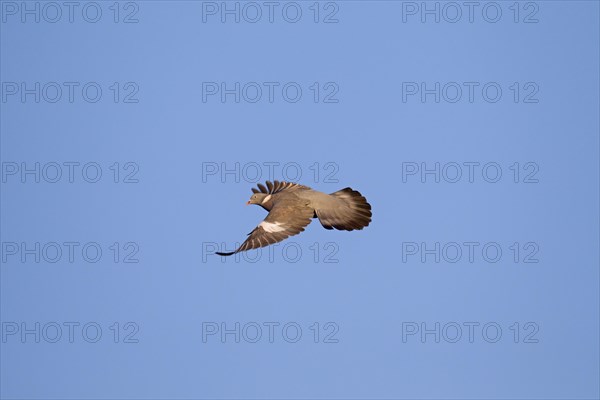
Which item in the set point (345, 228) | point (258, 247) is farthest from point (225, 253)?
point (345, 228)

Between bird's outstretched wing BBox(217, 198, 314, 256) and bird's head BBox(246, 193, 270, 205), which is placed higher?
bird's head BBox(246, 193, 270, 205)

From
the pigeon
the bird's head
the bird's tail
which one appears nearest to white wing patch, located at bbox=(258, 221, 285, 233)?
the pigeon

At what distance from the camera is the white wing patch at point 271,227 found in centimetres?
3018

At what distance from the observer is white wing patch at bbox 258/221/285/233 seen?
3018cm

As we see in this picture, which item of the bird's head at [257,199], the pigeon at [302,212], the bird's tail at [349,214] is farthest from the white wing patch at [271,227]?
the bird's head at [257,199]

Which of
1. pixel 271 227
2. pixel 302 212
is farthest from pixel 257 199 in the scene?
pixel 271 227

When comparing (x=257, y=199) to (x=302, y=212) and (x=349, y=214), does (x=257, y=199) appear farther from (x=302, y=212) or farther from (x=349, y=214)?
(x=349, y=214)

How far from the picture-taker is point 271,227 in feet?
99.3

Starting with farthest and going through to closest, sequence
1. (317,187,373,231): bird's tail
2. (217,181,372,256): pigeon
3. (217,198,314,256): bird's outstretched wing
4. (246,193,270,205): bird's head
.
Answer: (246,193,270,205): bird's head → (317,187,373,231): bird's tail → (217,181,372,256): pigeon → (217,198,314,256): bird's outstretched wing

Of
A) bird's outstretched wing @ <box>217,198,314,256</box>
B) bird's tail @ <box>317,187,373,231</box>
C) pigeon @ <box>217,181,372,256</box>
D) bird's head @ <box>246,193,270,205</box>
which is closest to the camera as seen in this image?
bird's outstretched wing @ <box>217,198,314,256</box>

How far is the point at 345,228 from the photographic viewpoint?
31.4 m

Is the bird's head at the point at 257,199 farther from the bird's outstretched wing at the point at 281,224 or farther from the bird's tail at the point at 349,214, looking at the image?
the bird's tail at the point at 349,214

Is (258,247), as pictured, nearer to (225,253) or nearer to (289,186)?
(225,253)

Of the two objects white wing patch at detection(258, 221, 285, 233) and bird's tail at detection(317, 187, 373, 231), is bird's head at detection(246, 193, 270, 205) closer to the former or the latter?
bird's tail at detection(317, 187, 373, 231)
